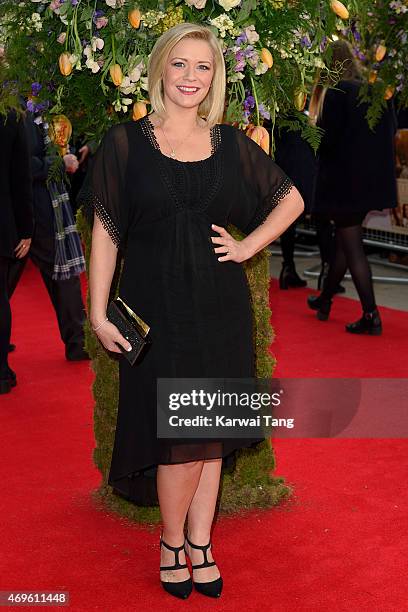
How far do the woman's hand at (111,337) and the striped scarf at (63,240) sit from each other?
3.12 metres

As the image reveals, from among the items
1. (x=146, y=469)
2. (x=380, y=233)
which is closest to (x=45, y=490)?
(x=146, y=469)

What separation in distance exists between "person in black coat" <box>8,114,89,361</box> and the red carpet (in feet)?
2.50

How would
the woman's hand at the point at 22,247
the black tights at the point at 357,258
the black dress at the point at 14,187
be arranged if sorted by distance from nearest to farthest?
the black dress at the point at 14,187
the woman's hand at the point at 22,247
the black tights at the point at 357,258

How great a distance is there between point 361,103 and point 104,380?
3386 mm

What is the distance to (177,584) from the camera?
11.0 feet

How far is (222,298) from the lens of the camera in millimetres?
3207

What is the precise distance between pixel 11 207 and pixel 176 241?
8.89 feet

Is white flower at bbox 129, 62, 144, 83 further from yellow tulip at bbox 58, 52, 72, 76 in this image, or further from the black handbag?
the black handbag

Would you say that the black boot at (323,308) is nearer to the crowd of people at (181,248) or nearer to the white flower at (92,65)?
the crowd of people at (181,248)

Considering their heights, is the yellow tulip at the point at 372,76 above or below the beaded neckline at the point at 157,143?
below

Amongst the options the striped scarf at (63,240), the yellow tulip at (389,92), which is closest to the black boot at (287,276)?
the yellow tulip at (389,92)

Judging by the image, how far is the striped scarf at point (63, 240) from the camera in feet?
20.5

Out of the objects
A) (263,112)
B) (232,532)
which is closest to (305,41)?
(263,112)

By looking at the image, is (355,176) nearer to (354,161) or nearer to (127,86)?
(354,161)
